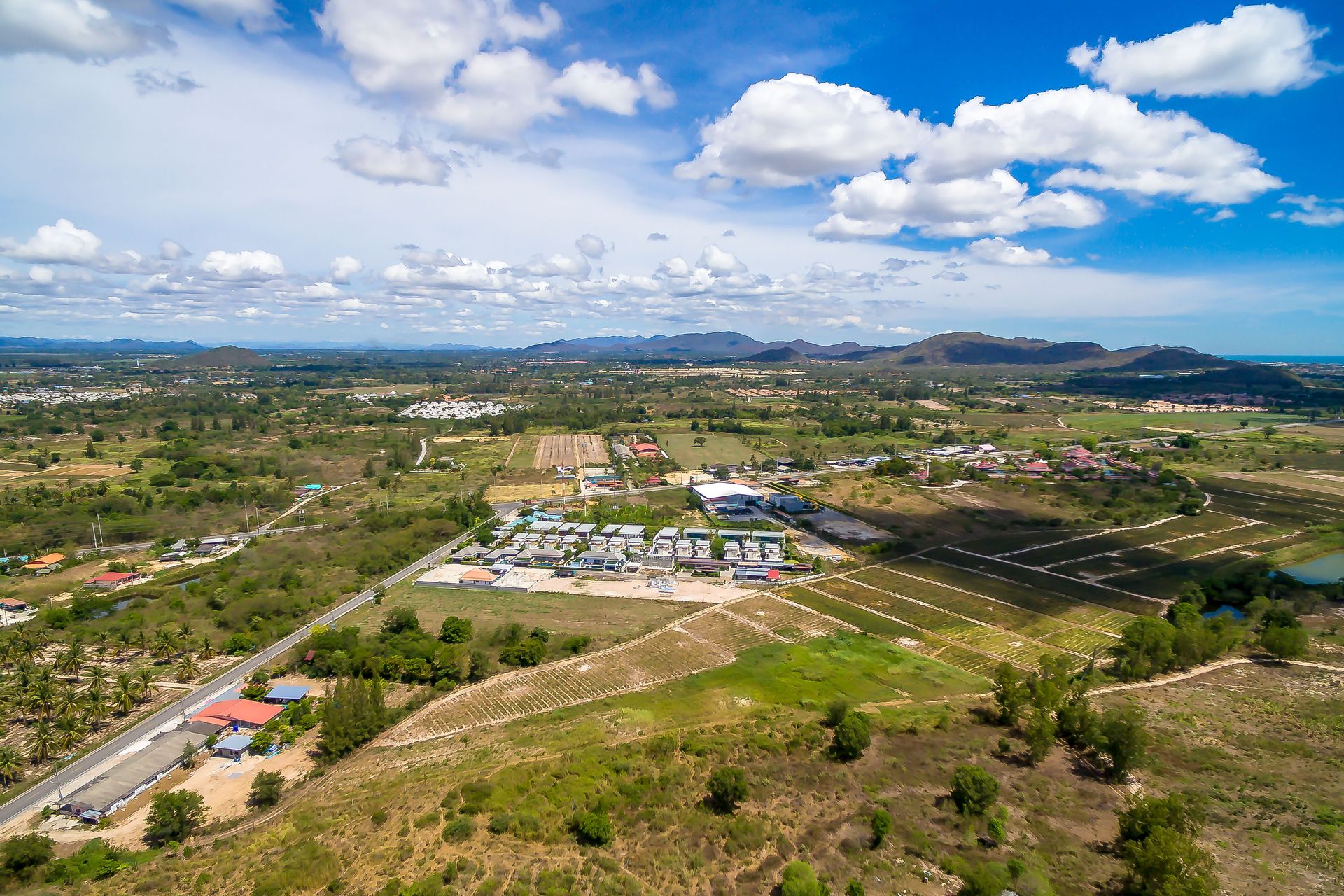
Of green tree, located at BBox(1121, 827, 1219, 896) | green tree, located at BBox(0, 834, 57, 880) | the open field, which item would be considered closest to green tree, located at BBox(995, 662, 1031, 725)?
green tree, located at BBox(1121, 827, 1219, 896)

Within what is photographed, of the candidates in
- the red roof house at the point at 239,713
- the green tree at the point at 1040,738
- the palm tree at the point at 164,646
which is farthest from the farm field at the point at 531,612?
the green tree at the point at 1040,738

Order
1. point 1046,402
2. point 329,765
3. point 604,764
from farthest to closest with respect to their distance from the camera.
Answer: point 1046,402, point 329,765, point 604,764

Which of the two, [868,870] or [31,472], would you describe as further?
[31,472]

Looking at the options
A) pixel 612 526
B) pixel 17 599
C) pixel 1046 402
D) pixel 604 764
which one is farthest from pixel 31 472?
pixel 1046 402

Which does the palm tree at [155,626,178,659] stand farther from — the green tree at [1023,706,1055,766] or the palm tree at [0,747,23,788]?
the green tree at [1023,706,1055,766]

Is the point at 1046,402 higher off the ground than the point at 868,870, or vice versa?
the point at 1046,402

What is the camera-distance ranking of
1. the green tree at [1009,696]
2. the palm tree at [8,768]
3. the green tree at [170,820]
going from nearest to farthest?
the green tree at [170,820] < the palm tree at [8,768] < the green tree at [1009,696]

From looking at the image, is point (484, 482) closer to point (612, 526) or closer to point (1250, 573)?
point (612, 526)

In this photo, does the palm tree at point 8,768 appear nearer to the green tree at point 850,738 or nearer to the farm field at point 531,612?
the farm field at point 531,612
